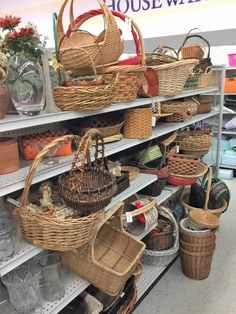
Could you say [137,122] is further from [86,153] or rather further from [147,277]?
[147,277]

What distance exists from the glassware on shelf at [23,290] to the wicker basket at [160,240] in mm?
1097

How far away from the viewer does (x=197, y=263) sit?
236 cm

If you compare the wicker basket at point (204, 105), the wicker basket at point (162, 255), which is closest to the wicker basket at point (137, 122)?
the wicker basket at point (162, 255)

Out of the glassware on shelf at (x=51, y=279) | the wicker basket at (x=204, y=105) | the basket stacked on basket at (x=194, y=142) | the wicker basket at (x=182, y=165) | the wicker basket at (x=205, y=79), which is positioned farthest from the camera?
the wicker basket at (x=204, y=105)

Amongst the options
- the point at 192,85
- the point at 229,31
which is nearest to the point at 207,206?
the point at 192,85

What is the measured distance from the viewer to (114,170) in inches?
80.4

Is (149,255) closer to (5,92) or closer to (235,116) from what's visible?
(5,92)

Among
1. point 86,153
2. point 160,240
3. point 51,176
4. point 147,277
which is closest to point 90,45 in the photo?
point 86,153

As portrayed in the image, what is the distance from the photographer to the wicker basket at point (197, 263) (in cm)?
235

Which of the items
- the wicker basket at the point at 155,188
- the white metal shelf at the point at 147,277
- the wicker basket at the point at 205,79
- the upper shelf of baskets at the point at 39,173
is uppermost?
the wicker basket at the point at 205,79

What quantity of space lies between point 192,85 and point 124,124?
1152mm

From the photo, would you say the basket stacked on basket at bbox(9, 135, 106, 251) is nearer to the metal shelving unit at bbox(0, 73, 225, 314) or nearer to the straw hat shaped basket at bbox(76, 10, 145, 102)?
the metal shelving unit at bbox(0, 73, 225, 314)

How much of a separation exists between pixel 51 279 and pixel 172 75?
5.12 feet

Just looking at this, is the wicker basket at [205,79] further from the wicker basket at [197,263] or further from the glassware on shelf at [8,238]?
the glassware on shelf at [8,238]
